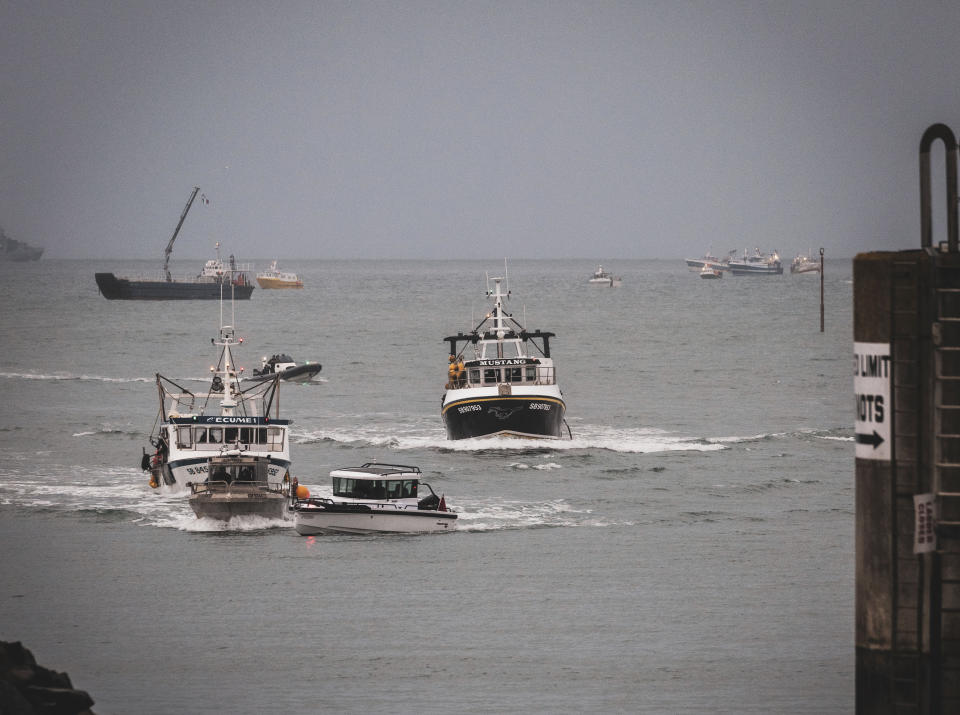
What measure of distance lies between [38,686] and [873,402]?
1274cm

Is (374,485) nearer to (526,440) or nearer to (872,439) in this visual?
(526,440)

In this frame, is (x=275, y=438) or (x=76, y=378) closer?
(x=275, y=438)

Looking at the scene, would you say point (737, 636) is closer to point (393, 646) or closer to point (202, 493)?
point (393, 646)

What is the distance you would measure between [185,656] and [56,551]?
39.0ft

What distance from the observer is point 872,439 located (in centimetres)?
1688

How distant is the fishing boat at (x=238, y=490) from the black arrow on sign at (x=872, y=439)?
2826 cm

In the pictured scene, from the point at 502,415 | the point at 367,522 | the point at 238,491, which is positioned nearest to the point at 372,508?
the point at 367,522

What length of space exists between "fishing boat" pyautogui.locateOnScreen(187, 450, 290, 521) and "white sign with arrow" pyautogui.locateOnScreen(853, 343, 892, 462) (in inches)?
1112

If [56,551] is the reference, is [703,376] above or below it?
above

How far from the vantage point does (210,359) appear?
115 metres

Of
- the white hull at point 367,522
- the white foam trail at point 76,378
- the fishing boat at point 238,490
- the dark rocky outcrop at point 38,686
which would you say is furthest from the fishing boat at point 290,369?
the dark rocky outcrop at point 38,686

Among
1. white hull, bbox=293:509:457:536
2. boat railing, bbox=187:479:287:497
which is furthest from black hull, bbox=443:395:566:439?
white hull, bbox=293:509:457:536

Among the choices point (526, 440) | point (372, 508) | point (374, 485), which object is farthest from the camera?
point (526, 440)

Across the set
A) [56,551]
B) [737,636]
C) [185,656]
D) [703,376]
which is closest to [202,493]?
[56,551]
